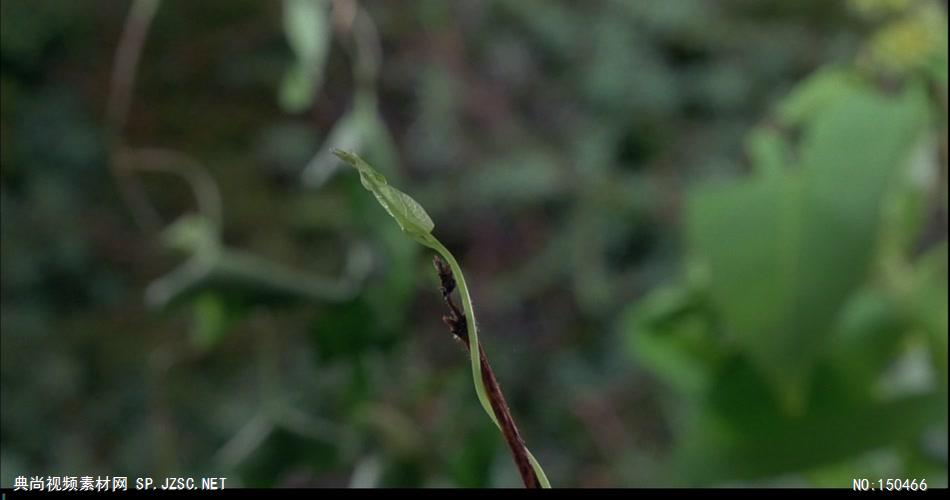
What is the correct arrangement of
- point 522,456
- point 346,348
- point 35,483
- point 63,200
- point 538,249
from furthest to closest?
point 538,249 < point 63,200 < point 346,348 < point 35,483 < point 522,456

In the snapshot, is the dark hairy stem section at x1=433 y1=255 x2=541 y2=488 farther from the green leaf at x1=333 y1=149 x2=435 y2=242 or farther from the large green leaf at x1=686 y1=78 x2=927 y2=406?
the large green leaf at x1=686 y1=78 x2=927 y2=406

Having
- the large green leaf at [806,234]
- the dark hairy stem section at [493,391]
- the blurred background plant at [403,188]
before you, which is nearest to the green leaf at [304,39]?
the blurred background plant at [403,188]

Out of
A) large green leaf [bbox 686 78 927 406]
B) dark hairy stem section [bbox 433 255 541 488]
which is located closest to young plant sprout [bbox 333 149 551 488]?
dark hairy stem section [bbox 433 255 541 488]

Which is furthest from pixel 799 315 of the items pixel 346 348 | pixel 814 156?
pixel 346 348

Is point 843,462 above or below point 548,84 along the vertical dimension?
below

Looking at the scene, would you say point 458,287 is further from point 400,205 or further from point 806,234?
point 806,234

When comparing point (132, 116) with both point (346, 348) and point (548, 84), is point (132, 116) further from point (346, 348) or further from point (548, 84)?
point (346, 348)

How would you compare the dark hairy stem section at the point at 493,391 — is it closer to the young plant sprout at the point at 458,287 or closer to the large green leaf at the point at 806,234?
the young plant sprout at the point at 458,287
